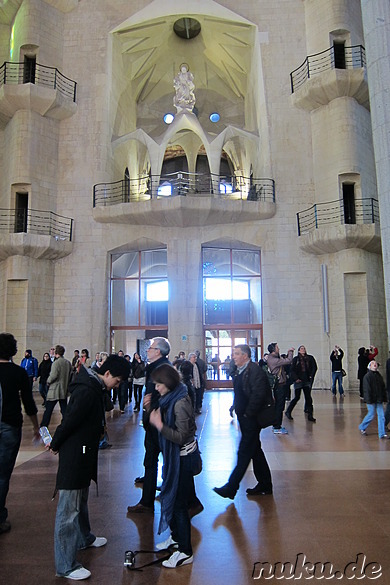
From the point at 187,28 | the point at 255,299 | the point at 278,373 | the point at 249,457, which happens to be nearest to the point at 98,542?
the point at 249,457

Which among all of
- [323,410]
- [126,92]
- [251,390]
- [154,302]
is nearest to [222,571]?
[251,390]

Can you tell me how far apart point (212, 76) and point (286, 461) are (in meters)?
22.2

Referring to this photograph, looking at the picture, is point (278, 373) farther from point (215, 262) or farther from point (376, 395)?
point (215, 262)

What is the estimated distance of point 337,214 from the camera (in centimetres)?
1814

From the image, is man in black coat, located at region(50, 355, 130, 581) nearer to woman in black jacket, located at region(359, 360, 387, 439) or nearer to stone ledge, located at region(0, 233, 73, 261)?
woman in black jacket, located at region(359, 360, 387, 439)

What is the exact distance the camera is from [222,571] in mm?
3186

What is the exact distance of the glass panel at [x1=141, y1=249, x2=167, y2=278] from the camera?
19688 millimetres

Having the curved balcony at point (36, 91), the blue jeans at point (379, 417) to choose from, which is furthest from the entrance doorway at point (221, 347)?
the blue jeans at point (379, 417)

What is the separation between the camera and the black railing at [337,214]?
17938mm

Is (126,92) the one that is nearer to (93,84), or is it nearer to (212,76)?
(93,84)

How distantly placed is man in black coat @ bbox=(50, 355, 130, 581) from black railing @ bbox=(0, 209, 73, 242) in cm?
1615

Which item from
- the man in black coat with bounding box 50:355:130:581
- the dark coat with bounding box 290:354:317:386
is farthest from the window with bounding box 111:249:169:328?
the man in black coat with bounding box 50:355:130:581

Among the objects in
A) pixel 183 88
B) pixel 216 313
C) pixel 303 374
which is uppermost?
pixel 183 88

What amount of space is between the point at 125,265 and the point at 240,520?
1648 cm
